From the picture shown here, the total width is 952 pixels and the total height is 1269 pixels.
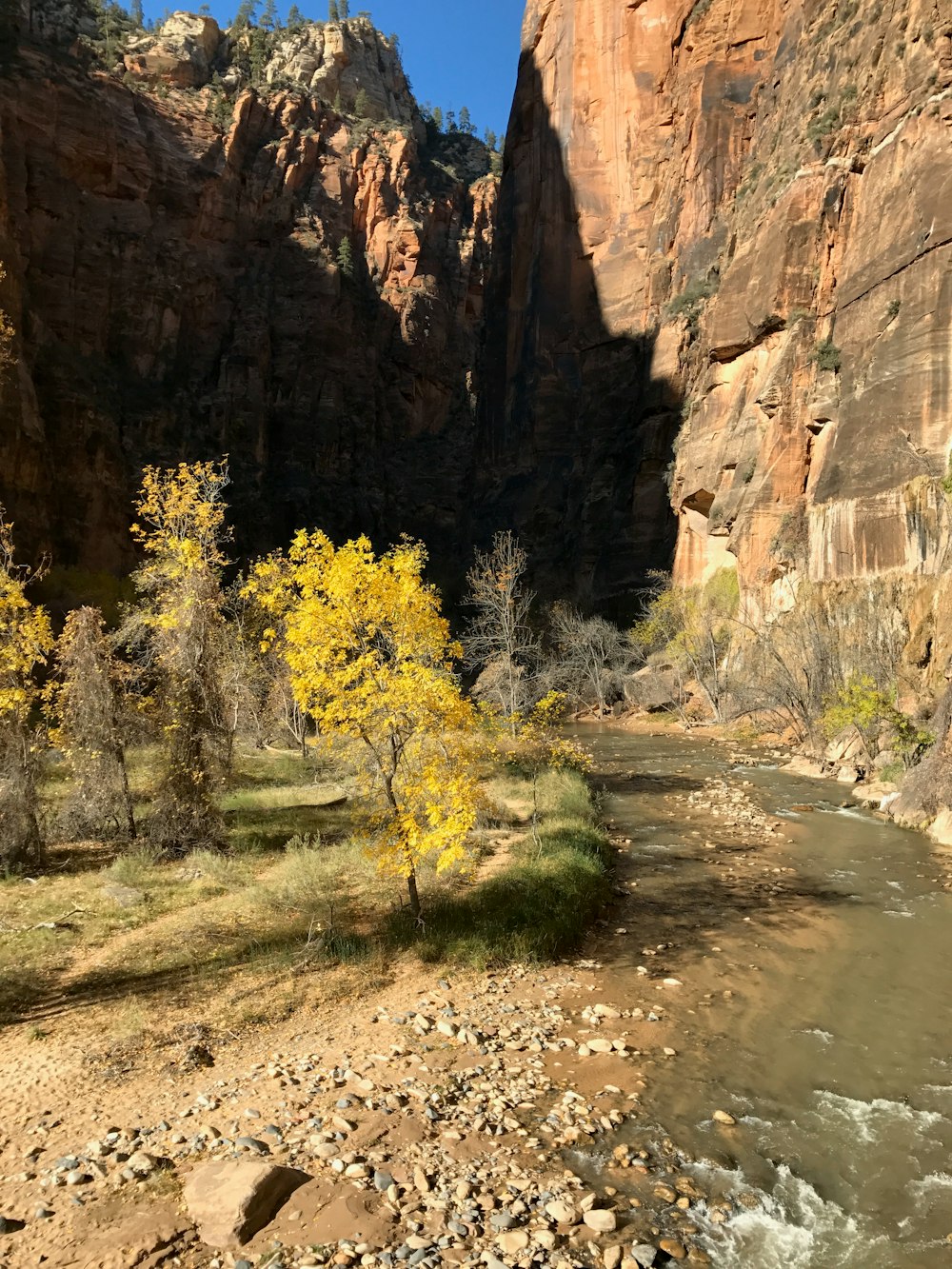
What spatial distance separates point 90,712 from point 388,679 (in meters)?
6.97

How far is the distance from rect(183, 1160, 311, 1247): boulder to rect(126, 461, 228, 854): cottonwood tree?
29.6 ft

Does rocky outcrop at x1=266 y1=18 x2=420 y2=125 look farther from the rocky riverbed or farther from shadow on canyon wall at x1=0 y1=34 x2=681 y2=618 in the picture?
the rocky riverbed

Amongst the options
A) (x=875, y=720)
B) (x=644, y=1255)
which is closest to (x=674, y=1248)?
(x=644, y=1255)

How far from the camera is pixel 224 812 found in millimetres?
16859

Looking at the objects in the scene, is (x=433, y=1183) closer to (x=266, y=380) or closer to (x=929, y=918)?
(x=929, y=918)

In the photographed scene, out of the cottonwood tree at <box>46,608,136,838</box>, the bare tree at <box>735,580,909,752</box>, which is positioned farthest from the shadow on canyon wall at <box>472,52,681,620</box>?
the cottonwood tree at <box>46,608,136,838</box>

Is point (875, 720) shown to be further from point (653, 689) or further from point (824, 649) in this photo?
point (653, 689)

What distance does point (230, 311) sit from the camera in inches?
2611

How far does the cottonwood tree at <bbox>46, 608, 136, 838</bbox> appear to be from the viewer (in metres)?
12.8

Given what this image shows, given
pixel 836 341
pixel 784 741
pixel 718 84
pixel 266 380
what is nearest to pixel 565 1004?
pixel 784 741

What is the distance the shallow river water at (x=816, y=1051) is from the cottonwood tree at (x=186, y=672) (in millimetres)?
7892

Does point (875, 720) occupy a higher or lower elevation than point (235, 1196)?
higher

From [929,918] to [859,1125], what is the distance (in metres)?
5.88

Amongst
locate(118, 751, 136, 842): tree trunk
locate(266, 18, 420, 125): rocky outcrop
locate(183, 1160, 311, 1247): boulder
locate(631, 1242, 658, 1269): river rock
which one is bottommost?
locate(631, 1242, 658, 1269): river rock
